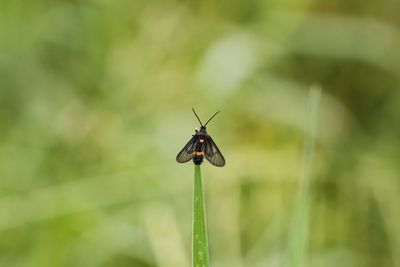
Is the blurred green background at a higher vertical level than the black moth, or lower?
higher

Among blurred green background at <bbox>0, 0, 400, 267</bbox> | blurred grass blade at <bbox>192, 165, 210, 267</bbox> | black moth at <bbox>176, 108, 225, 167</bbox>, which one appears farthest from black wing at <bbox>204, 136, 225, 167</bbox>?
blurred green background at <bbox>0, 0, 400, 267</bbox>

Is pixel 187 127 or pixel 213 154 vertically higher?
pixel 187 127

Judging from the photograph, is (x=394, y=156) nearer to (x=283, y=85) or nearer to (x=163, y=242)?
(x=283, y=85)

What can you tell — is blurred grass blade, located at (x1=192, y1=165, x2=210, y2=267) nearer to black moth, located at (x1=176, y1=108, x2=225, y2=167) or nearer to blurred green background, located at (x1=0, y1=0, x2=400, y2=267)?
black moth, located at (x1=176, y1=108, x2=225, y2=167)

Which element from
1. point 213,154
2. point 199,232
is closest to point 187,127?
point 213,154

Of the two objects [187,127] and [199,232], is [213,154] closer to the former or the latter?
[199,232]

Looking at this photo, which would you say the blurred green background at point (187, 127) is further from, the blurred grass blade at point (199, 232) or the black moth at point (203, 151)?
the blurred grass blade at point (199, 232)
